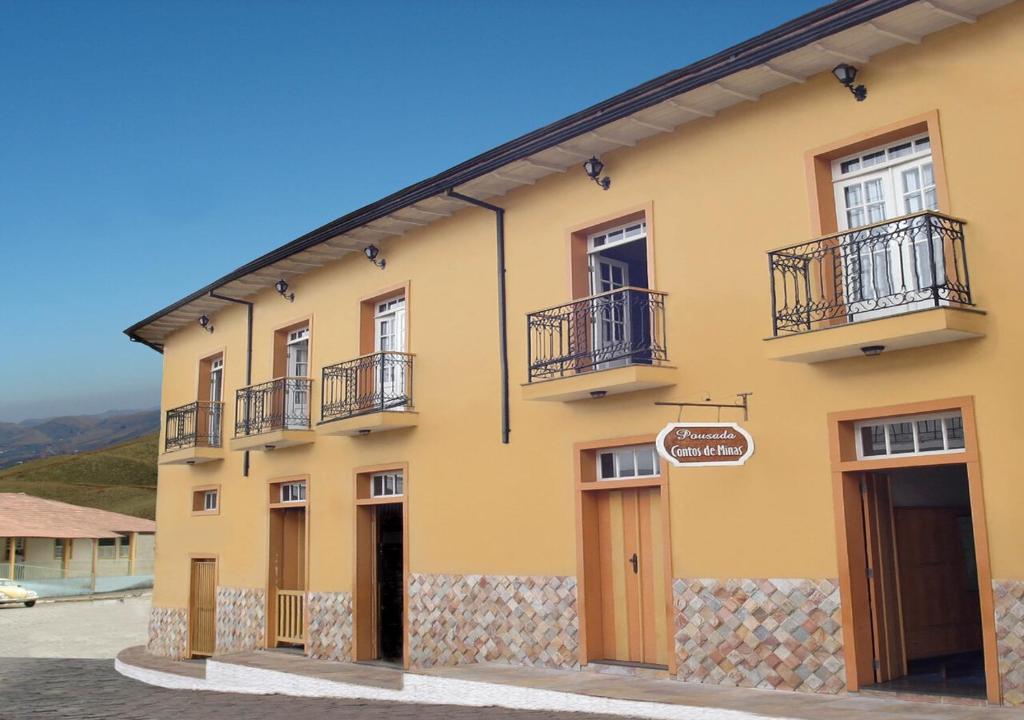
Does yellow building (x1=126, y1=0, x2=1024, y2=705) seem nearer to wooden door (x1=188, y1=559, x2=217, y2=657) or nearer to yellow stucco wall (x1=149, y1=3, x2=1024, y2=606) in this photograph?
yellow stucco wall (x1=149, y1=3, x2=1024, y2=606)

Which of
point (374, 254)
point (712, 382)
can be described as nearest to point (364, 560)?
point (374, 254)

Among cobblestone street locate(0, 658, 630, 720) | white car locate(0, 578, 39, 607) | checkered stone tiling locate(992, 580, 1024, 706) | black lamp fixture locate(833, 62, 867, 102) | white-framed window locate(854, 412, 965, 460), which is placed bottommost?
cobblestone street locate(0, 658, 630, 720)

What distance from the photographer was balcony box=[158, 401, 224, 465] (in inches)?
814

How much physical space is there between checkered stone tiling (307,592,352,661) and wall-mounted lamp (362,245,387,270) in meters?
5.43

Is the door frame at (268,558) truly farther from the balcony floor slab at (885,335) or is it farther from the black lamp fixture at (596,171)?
the balcony floor slab at (885,335)

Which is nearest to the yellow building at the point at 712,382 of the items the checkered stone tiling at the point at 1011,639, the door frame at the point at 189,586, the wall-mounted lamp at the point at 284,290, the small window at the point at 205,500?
the checkered stone tiling at the point at 1011,639

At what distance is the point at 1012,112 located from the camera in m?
9.20

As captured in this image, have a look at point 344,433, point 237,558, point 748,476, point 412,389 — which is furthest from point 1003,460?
point 237,558

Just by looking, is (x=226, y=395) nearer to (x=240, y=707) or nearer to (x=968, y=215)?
(x=240, y=707)

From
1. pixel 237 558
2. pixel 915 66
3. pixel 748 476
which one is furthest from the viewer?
pixel 237 558

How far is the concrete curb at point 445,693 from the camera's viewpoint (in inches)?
377

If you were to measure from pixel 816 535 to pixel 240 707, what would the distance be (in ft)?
24.8

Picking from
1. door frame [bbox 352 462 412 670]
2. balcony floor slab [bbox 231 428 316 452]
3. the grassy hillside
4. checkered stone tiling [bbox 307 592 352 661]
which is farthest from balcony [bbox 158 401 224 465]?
the grassy hillside

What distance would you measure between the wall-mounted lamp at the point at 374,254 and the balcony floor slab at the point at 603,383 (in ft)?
16.6
